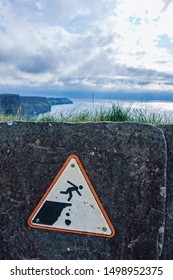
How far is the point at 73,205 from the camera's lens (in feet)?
8.93

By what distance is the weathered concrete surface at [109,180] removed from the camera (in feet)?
8.93

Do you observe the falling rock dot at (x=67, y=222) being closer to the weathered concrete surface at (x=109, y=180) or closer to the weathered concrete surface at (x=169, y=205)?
the weathered concrete surface at (x=109, y=180)

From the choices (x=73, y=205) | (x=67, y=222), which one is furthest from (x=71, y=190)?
(x=67, y=222)

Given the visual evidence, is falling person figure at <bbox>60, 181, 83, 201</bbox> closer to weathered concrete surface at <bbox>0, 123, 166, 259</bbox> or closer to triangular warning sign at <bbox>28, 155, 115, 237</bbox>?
triangular warning sign at <bbox>28, 155, 115, 237</bbox>

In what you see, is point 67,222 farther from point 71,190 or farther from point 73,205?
point 71,190

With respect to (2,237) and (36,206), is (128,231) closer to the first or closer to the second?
(36,206)

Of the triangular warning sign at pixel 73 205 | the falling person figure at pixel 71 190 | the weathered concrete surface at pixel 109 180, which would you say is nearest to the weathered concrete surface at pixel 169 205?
the weathered concrete surface at pixel 109 180

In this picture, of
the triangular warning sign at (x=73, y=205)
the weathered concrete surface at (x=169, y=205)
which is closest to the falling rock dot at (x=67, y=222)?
the triangular warning sign at (x=73, y=205)

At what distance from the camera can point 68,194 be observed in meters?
2.72

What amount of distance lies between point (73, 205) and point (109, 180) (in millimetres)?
330

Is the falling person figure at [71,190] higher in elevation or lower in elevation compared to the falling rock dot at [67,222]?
higher

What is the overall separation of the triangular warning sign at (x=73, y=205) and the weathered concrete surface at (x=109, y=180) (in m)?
0.05

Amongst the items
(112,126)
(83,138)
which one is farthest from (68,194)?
(112,126)

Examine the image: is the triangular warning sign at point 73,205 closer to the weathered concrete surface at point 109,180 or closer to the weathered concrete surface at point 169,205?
the weathered concrete surface at point 109,180
